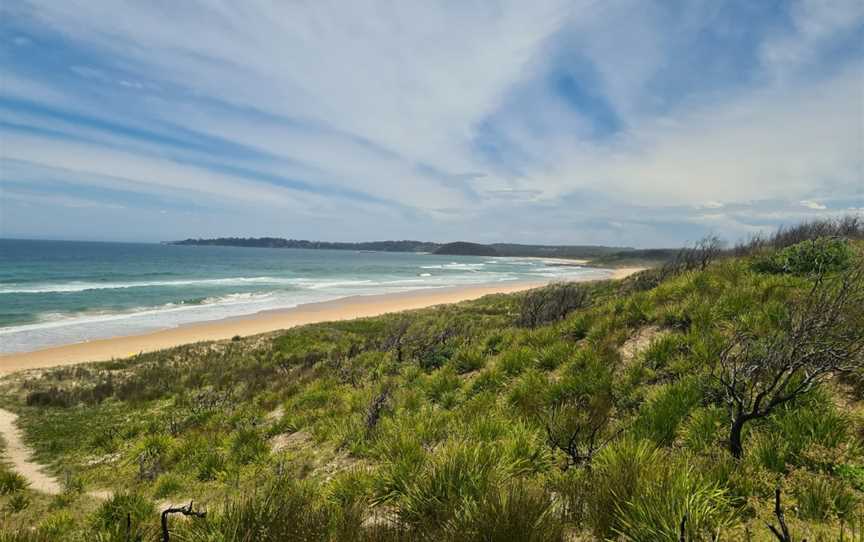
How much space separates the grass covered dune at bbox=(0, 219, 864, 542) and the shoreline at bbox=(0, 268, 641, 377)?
869 centimetres

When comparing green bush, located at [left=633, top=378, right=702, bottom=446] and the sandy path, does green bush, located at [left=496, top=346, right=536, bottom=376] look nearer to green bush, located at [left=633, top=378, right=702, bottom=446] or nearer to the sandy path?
green bush, located at [left=633, top=378, right=702, bottom=446]

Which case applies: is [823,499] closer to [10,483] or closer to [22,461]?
[10,483]

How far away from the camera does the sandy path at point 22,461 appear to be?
8.05m

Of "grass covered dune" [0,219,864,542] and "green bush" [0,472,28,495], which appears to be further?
"green bush" [0,472,28,495]

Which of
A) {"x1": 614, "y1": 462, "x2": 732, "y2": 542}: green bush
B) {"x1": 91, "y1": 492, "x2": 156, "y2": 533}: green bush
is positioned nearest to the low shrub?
{"x1": 91, "y1": 492, "x2": 156, "y2": 533}: green bush

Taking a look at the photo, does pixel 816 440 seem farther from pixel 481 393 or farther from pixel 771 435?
pixel 481 393

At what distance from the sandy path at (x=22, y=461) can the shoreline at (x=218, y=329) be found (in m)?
9.69

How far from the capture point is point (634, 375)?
22.4 feet

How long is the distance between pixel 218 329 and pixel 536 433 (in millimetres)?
30331

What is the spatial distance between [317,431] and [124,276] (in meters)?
75.4

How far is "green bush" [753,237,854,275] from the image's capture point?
29.3 feet

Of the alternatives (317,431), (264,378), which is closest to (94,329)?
(264,378)

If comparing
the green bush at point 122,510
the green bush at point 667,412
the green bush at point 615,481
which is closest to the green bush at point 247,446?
the green bush at point 122,510

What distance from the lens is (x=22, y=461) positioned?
940 centimetres
